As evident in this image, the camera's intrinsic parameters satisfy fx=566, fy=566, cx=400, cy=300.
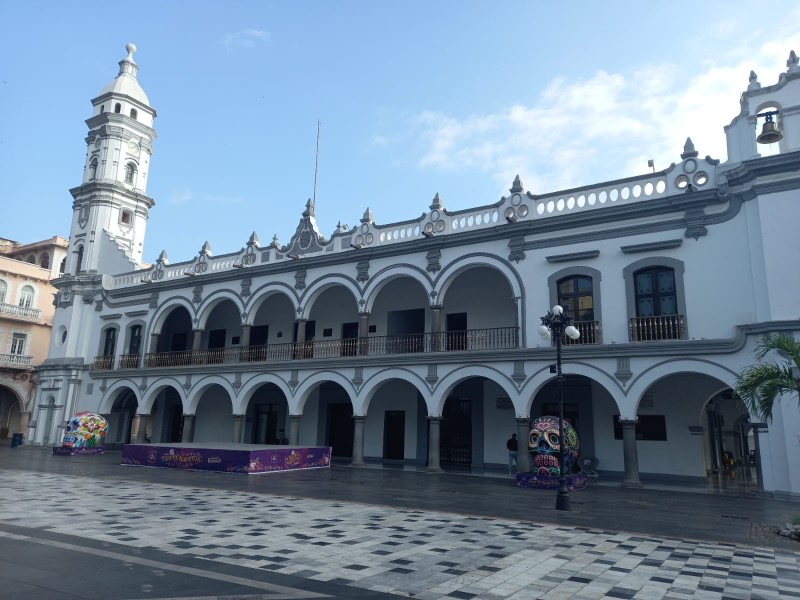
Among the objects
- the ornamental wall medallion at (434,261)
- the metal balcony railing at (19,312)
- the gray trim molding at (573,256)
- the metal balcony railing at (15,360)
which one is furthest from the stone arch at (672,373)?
the metal balcony railing at (19,312)

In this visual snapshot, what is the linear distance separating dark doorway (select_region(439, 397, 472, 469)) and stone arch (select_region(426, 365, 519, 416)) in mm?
2400

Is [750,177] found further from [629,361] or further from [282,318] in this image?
[282,318]

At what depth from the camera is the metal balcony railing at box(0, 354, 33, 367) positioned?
3375 cm

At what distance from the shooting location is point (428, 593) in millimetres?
5711

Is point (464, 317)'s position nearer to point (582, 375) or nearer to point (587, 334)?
point (587, 334)

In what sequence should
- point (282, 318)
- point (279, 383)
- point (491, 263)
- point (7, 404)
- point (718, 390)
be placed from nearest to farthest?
point (718, 390) → point (491, 263) → point (279, 383) → point (282, 318) → point (7, 404)

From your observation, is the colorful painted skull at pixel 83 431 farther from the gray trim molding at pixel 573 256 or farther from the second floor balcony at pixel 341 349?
the gray trim molding at pixel 573 256

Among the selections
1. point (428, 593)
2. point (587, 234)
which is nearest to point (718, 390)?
point (587, 234)

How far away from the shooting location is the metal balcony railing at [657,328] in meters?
15.2

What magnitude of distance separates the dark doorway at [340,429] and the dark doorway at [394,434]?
1.77 meters

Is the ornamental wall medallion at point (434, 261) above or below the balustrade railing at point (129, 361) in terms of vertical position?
above

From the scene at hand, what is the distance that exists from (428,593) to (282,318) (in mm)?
21018

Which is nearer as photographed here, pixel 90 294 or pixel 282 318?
pixel 282 318

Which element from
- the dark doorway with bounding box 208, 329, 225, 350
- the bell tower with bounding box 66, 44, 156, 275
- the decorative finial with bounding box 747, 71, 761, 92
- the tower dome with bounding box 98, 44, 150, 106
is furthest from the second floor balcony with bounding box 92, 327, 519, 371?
the tower dome with bounding box 98, 44, 150, 106
